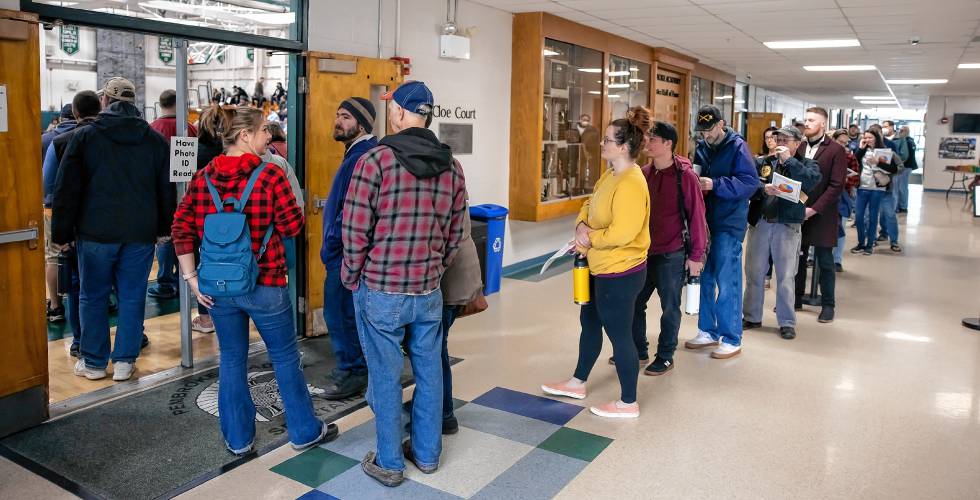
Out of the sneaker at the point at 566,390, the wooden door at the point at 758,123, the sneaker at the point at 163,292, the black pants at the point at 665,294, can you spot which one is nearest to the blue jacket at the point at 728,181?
the black pants at the point at 665,294

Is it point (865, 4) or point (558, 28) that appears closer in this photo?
point (865, 4)

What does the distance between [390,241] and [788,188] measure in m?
3.50

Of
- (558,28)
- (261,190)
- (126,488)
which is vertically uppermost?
(558,28)

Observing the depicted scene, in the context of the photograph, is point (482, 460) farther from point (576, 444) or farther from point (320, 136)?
point (320, 136)

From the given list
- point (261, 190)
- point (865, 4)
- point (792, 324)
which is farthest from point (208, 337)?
point (865, 4)

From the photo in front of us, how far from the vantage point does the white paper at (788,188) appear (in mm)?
5312

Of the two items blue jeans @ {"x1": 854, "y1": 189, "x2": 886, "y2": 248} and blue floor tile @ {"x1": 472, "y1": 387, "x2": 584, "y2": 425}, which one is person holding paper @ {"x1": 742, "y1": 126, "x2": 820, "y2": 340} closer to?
blue floor tile @ {"x1": 472, "y1": 387, "x2": 584, "y2": 425}

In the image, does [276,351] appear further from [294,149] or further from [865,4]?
[865,4]

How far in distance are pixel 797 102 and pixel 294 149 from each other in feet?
76.8

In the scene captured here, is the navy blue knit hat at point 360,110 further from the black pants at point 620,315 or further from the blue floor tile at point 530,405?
the blue floor tile at point 530,405

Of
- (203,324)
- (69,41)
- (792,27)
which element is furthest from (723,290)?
(69,41)

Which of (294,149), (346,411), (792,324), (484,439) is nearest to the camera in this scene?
(484,439)

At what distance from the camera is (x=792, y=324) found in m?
5.69

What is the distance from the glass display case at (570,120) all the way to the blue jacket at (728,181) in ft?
9.73
